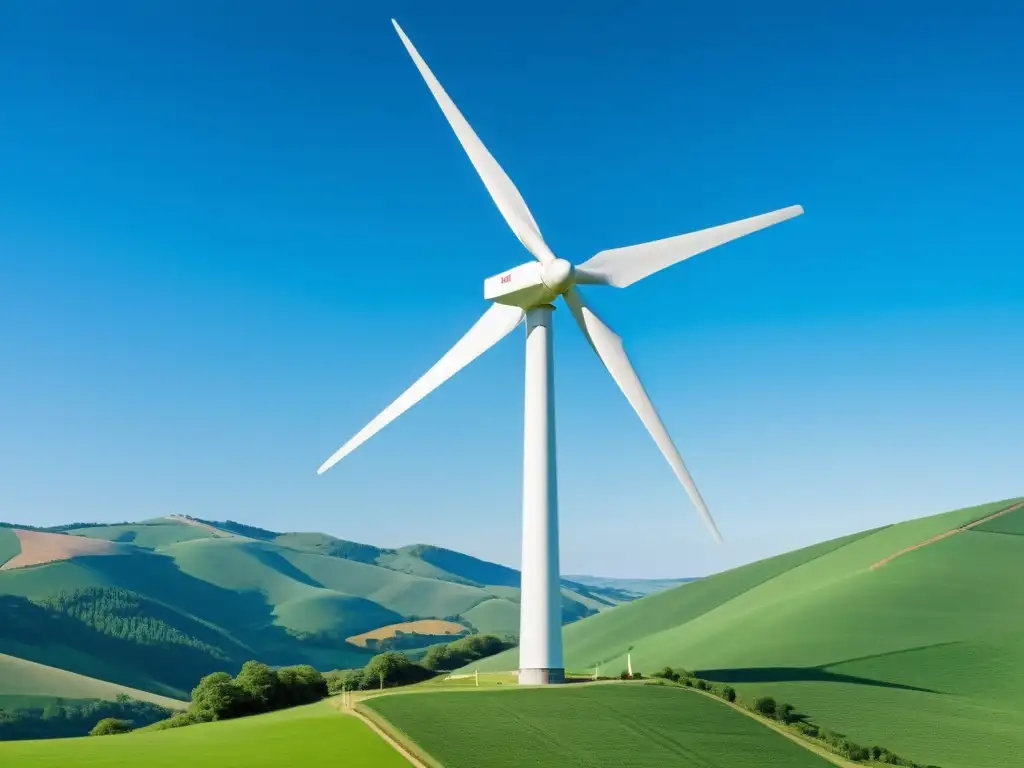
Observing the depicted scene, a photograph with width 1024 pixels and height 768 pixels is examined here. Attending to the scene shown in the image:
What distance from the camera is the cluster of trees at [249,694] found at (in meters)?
58.8

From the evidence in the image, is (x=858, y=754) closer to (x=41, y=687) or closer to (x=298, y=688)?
(x=298, y=688)

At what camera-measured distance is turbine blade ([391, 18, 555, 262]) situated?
59438mm

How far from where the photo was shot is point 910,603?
95.0 m

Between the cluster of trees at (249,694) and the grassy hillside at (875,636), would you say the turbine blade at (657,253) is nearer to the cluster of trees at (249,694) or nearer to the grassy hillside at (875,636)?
the grassy hillside at (875,636)

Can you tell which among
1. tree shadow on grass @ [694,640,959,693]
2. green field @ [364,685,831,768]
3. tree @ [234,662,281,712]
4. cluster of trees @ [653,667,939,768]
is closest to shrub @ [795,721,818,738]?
cluster of trees @ [653,667,939,768]

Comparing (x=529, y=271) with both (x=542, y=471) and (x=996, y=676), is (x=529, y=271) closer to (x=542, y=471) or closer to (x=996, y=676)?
(x=542, y=471)

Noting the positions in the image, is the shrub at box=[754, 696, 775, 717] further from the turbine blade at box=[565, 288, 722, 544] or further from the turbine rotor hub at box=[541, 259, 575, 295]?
the turbine rotor hub at box=[541, 259, 575, 295]

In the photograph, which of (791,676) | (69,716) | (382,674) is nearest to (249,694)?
(382,674)

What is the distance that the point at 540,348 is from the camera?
60312 millimetres

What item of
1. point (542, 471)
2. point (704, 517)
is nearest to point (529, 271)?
point (542, 471)

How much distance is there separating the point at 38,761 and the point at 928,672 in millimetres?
63959

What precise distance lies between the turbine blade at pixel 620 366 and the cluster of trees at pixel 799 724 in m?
18.1

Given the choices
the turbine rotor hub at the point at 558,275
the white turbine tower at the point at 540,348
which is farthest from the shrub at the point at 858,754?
the turbine rotor hub at the point at 558,275

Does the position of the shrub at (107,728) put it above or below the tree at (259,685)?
below
